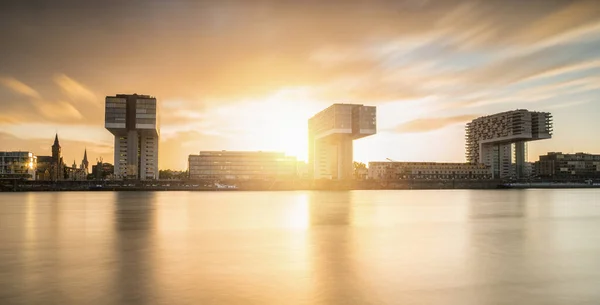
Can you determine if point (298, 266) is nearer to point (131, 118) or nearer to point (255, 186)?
point (255, 186)

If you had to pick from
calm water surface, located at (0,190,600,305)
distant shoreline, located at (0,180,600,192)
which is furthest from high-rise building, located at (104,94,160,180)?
calm water surface, located at (0,190,600,305)

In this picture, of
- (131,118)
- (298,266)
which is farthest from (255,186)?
(298,266)

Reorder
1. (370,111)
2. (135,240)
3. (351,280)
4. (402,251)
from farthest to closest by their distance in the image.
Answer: (370,111) → (135,240) → (402,251) → (351,280)

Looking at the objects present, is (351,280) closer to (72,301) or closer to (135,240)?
(72,301)

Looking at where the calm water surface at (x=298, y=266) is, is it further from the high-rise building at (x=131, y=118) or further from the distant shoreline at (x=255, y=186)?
the high-rise building at (x=131, y=118)

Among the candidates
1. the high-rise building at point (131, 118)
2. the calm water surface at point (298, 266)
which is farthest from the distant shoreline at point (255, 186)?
the calm water surface at point (298, 266)

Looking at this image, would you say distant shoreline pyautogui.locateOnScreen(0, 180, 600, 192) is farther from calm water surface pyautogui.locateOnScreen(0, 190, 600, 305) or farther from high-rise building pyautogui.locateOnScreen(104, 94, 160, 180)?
calm water surface pyautogui.locateOnScreen(0, 190, 600, 305)

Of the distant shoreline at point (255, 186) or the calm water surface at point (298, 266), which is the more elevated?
the calm water surface at point (298, 266)

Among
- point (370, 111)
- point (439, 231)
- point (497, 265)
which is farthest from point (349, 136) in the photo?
point (497, 265)

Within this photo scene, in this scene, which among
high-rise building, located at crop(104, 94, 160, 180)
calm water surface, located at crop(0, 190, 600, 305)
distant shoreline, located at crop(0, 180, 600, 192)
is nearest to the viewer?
calm water surface, located at crop(0, 190, 600, 305)

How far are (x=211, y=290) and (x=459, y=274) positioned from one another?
9.12 m

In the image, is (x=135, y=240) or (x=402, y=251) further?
(x=135, y=240)

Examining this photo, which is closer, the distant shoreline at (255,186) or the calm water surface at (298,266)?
the calm water surface at (298,266)

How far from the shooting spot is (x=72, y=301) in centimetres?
1219
